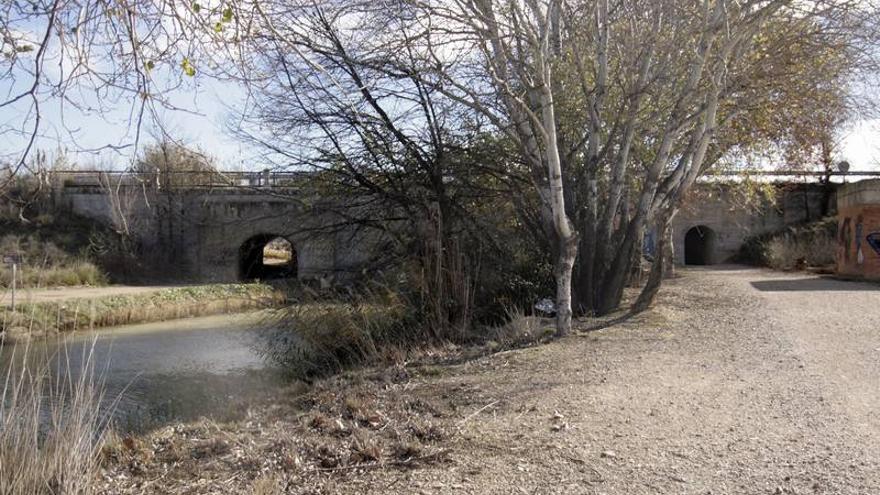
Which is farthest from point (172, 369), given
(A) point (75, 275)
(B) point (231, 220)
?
(A) point (75, 275)

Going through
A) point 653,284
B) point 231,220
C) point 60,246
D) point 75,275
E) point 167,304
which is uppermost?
point 231,220

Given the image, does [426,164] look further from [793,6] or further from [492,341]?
[793,6]

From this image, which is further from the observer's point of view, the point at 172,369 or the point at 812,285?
the point at 812,285

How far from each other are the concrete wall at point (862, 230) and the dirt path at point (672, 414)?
9186 millimetres

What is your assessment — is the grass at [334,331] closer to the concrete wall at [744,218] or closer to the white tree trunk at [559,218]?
the white tree trunk at [559,218]

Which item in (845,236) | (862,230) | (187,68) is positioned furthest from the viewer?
(845,236)

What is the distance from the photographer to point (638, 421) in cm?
674

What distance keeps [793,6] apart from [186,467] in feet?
37.6

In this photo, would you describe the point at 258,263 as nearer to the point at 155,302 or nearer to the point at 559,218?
the point at 155,302

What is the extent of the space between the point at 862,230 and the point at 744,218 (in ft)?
58.8

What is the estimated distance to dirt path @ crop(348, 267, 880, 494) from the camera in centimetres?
530

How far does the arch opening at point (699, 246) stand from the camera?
3959 centimetres

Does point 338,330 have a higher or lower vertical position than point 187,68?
lower

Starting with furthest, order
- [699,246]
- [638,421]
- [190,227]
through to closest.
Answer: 1. [699,246]
2. [190,227]
3. [638,421]
